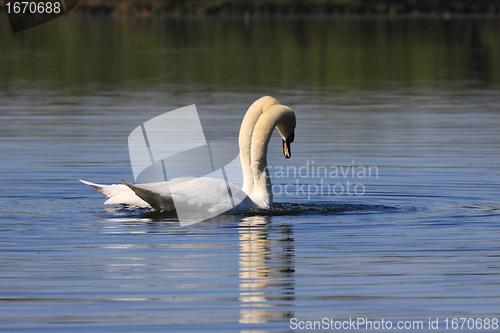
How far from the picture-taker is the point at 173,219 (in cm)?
1184

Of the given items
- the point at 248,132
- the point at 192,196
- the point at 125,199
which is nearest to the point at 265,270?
the point at 192,196

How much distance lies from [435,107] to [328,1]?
4326 inches

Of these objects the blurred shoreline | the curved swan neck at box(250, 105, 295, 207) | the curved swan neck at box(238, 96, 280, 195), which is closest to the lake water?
the curved swan neck at box(250, 105, 295, 207)

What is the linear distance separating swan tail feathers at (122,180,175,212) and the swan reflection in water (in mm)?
899

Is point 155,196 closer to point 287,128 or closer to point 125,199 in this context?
point 125,199

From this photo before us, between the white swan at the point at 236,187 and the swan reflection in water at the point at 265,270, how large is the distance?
38 cm

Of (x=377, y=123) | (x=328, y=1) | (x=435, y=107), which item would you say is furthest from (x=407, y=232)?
(x=328, y=1)

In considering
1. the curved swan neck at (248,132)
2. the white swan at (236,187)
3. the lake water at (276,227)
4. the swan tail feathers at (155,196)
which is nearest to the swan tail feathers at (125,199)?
the white swan at (236,187)

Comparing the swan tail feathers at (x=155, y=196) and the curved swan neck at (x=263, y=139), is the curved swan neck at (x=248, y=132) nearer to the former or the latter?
the curved swan neck at (x=263, y=139)

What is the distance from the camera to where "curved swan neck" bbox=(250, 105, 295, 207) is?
41.0 ft

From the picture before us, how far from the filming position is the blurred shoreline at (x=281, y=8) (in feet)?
434

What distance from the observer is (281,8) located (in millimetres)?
136750

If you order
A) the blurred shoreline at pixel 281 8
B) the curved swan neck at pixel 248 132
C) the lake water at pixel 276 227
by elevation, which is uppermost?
the curved swan neck at pixel 248 132

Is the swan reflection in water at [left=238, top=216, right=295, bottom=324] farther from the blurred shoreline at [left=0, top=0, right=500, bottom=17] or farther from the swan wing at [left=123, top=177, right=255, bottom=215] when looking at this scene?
the blurred shoreline at [left=0, top=0, right=500, bottom=17]
